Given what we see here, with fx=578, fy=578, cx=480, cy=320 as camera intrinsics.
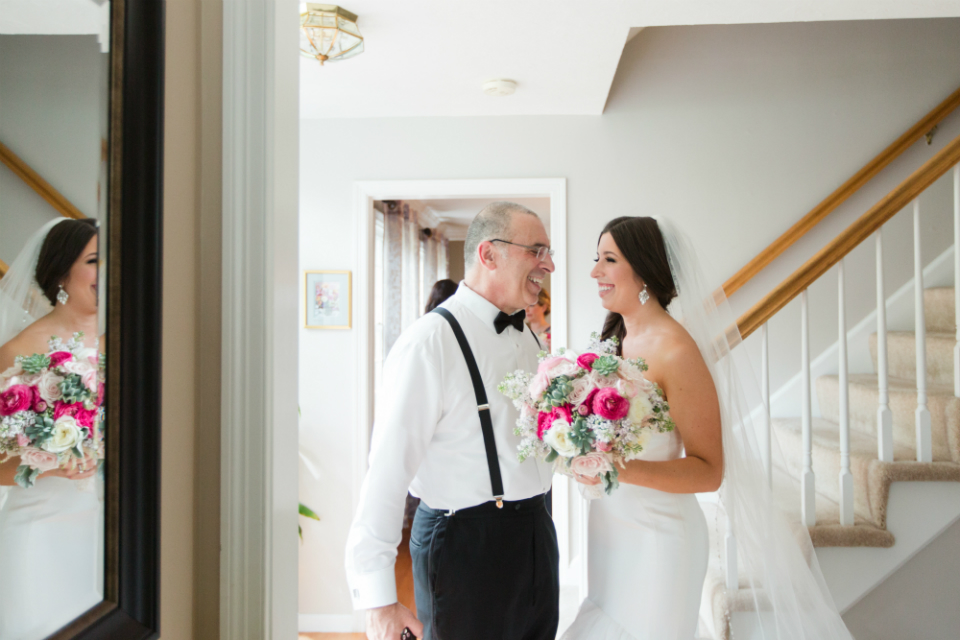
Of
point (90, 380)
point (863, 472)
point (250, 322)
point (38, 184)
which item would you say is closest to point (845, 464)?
point (863, 472)

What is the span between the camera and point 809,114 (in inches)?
136

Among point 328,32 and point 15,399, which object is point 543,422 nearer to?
point 15,399

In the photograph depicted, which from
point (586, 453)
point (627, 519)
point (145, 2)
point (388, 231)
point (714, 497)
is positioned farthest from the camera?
point (388, 231)

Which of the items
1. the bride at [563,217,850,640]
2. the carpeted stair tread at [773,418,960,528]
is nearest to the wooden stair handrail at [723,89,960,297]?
the carpeted stair tread at [773,418,960,528]

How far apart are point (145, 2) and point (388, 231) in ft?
15.9

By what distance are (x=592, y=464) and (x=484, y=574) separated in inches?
16.3

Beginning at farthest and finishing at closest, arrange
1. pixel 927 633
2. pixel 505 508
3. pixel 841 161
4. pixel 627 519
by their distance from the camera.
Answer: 1. pixel 841 161
2. pixel 927 633
3. pixel 627 519
4. pixel 505 508

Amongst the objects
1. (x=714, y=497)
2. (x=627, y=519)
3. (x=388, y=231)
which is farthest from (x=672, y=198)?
(x=388, y=231)

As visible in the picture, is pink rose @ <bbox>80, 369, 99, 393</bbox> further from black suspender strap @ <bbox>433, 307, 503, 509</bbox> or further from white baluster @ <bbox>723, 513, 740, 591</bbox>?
white baluster @ <bbox>723, 513, 740, 591</bbox>

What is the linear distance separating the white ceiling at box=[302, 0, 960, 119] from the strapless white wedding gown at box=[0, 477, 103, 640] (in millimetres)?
2105

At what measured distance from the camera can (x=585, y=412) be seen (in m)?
1.46

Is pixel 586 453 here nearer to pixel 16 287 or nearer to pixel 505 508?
pixel 505 508

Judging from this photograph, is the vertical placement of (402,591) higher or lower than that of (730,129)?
lower

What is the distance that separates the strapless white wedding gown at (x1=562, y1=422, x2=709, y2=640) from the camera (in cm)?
170
